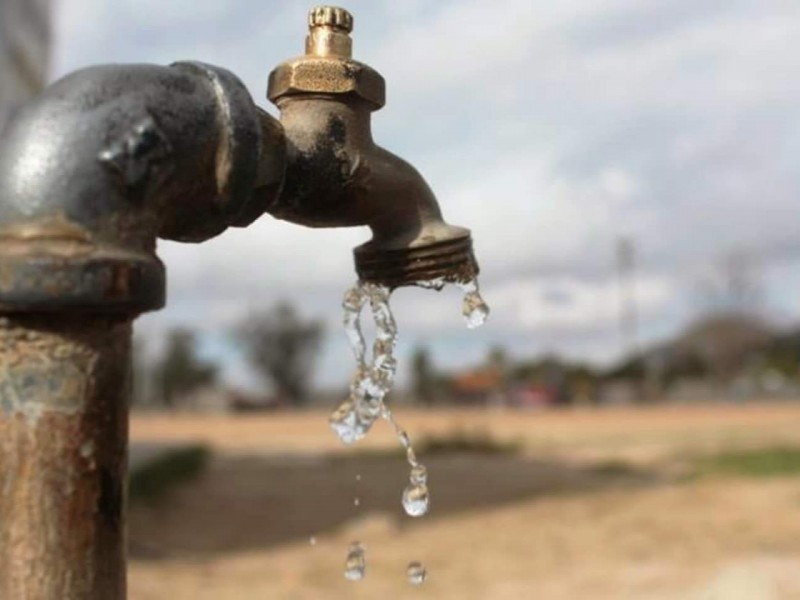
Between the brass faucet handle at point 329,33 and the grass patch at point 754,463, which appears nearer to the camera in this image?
the brass faucet handle at point 329,33

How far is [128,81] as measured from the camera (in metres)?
1.02

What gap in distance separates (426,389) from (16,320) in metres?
53.1

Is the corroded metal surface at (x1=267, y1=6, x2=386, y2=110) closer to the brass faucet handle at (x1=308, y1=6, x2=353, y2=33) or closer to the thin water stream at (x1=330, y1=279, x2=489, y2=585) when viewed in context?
the brass faucet handle at (x1=308, y1=6, x2=353, y2=33)

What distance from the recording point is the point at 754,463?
13.0 meters

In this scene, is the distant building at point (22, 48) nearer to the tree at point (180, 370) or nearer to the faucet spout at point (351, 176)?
the faucet spout at point (351, 176)

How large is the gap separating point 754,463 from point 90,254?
42.5 feet

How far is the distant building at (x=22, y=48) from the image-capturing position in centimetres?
941

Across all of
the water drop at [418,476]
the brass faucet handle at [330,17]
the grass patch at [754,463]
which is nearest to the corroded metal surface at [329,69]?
the brass faucet handle at [330,17]

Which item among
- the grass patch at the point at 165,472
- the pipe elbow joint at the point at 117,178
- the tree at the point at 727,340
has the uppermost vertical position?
the tree at the point at 727,340

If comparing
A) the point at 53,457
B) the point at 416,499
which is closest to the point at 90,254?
the point at 53,457

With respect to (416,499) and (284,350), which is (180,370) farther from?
(416,499)

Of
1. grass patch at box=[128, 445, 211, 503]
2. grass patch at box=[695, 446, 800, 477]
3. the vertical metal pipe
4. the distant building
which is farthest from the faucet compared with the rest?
grass patch at box=[695, 446, 800, 477]

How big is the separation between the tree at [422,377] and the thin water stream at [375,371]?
51756mm

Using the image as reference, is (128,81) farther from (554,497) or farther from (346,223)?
(554,497)
